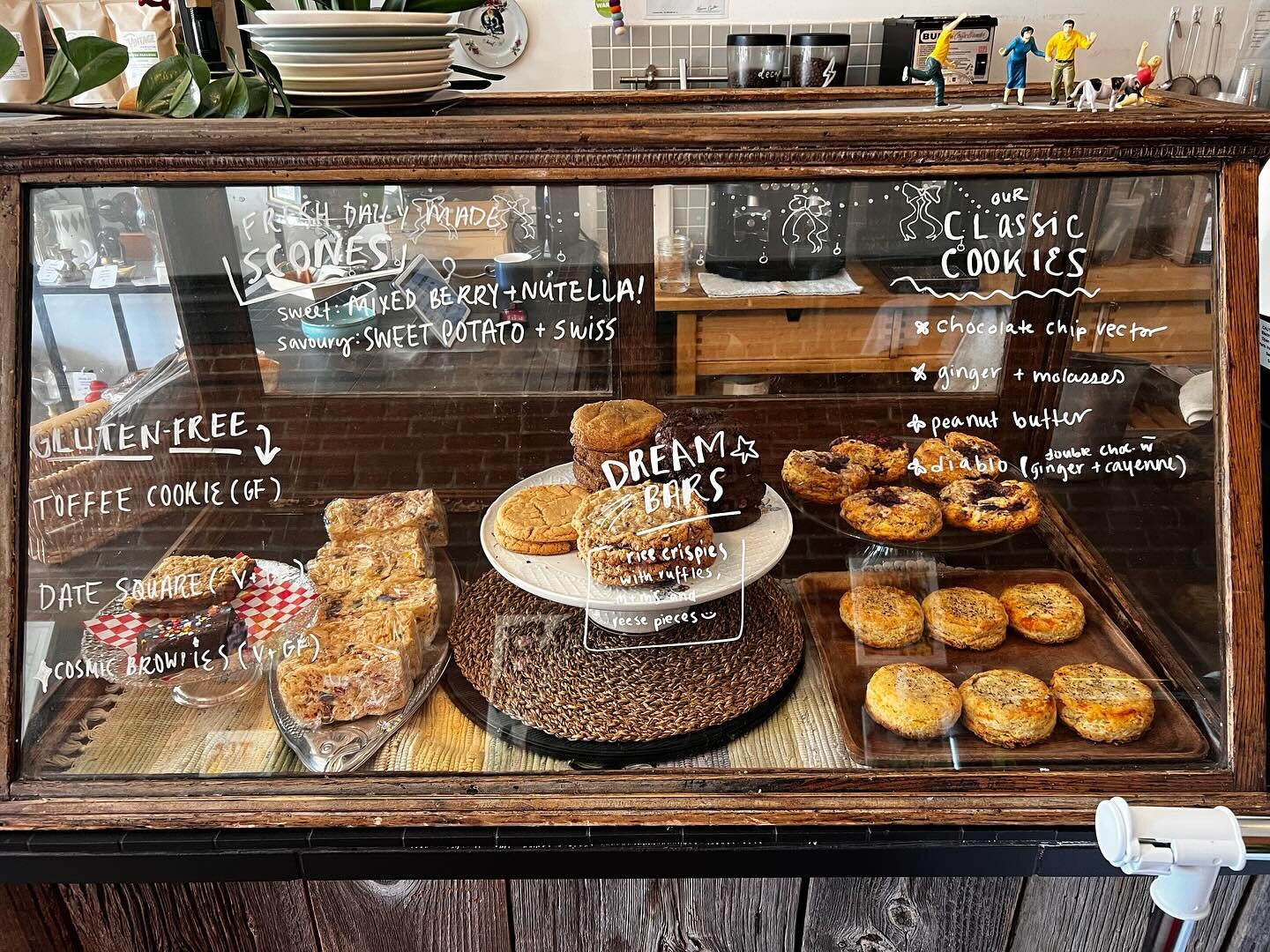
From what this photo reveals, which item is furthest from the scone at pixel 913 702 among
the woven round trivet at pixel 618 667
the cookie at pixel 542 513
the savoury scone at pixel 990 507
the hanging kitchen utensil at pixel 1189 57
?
the hanging kitchen utensil at pixel 1189 57

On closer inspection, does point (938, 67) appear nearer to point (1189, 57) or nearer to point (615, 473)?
point (615, 473)

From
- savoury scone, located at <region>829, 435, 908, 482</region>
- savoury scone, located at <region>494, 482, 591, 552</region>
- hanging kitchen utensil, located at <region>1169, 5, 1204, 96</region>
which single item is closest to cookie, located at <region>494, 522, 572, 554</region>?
savoury scone, located at <region>494, 482, 591, 552</region>

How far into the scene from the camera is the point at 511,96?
141 cm

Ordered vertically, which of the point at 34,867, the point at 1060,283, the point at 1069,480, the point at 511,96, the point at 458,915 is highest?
the point at 511,96

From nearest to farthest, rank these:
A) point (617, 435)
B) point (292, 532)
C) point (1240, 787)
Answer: point (1240, 787) → point (617, 435) → point (292, 532)

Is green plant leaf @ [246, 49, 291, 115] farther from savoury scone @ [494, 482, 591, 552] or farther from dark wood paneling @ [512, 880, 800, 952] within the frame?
dark wood paneling @ [512, 880, 800, 952]

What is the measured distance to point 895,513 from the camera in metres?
1.37

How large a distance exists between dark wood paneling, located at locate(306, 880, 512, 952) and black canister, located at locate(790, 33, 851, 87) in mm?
3309

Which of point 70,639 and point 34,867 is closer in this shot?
point 34,867

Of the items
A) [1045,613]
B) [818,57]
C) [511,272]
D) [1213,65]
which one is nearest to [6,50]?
[511,272]

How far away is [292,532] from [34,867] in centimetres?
55

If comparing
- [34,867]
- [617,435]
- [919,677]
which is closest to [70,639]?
[34,867]

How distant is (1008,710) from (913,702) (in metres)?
0.12

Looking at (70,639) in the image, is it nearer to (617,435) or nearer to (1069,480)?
(617,435)
